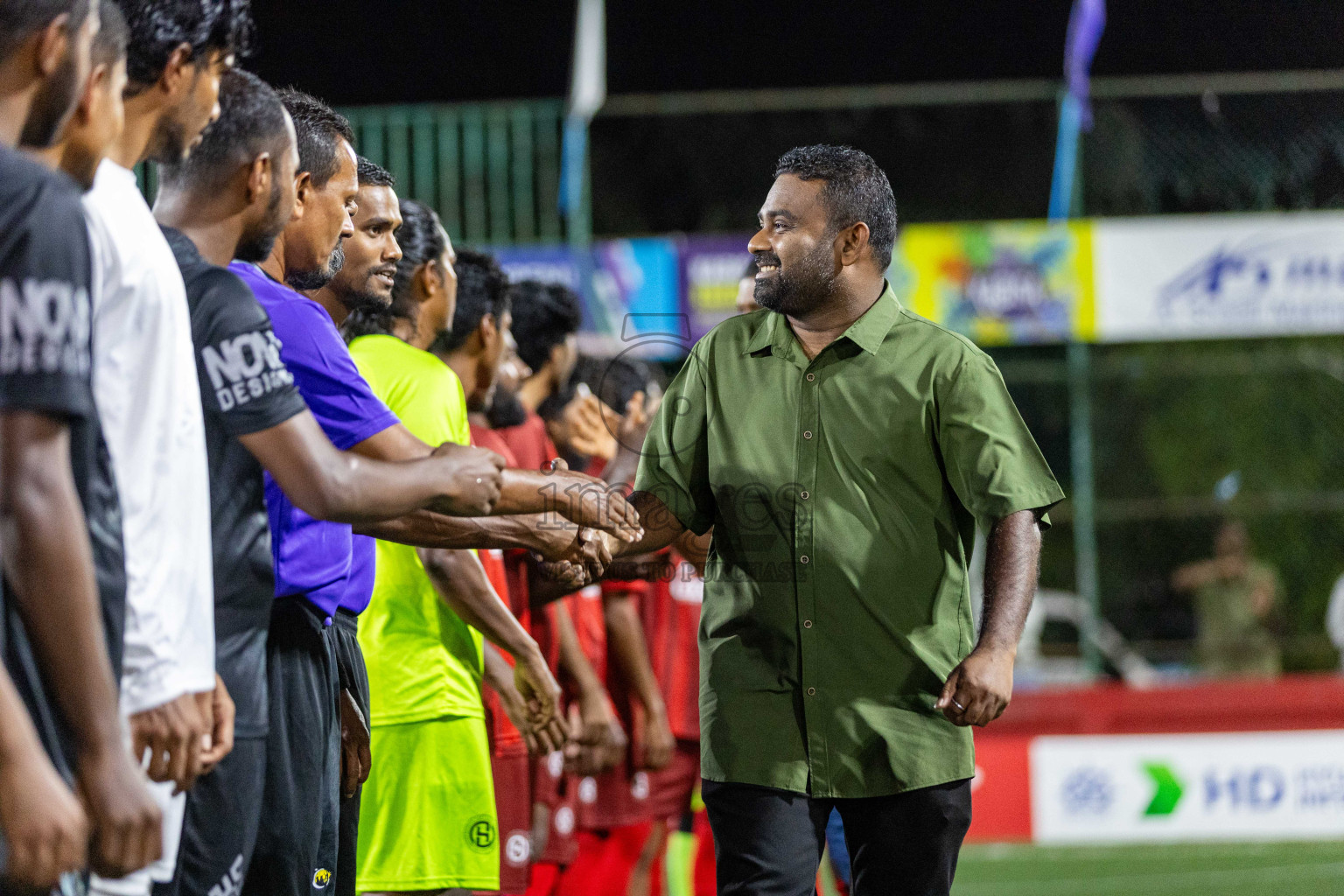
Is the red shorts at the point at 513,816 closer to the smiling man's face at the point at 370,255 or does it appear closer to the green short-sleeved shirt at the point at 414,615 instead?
the green short-sleeved shirt at the point at 414,615

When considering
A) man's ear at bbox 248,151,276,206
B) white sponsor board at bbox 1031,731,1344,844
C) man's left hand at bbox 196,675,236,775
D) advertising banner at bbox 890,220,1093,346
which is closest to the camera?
man's left hand at bbox 196,675,236,775

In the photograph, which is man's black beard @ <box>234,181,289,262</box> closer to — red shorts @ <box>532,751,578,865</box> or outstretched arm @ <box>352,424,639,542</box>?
outstretched arm @ <box>352,424,639,542</box>

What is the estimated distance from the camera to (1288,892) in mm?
7805

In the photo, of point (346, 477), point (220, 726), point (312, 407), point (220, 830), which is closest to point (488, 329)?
point (312, 407)

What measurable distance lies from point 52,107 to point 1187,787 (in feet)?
29.8

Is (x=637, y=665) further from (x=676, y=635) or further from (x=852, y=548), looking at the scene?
(x=852, y=548)

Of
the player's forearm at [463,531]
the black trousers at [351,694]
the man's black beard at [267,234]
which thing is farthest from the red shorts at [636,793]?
the man's black beard at [267,234]

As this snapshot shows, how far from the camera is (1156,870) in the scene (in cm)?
865

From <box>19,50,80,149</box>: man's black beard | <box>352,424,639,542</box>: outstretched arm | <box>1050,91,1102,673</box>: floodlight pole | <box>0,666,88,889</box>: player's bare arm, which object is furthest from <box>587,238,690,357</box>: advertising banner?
<box>0,666,88,889</box>: player's bare arm

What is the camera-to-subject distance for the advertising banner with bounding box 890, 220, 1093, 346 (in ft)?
40.8

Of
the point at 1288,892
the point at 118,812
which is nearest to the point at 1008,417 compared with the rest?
the point at 118,812

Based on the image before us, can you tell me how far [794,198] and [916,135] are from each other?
10.9m

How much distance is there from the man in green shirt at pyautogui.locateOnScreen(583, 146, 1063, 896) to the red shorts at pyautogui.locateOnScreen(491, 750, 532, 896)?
1.48 meters

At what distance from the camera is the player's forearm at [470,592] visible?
172 inches
